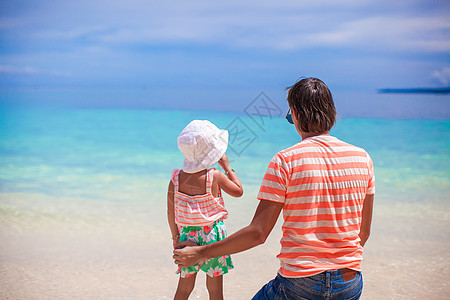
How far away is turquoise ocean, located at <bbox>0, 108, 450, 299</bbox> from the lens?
384cm

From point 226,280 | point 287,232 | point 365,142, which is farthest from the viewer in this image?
point 365,142

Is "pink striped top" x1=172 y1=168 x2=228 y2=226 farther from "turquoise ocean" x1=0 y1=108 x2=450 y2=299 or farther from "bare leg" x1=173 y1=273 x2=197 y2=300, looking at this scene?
"turquoise ocean" x1=0 y1=108 x2=450 y2=299

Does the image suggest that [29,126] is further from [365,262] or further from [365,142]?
[365,262]

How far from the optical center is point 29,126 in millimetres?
20703

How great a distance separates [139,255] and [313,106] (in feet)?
10.3

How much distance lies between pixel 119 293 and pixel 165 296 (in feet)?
1.23

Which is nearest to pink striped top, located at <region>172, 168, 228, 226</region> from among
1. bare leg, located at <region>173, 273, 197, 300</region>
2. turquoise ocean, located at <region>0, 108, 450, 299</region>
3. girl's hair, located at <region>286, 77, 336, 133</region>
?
bare leg, located at <region>173, 273, 197, 300</region>

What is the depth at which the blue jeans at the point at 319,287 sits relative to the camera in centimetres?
157

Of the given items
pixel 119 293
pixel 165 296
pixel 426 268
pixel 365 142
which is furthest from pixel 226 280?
pixel 365 142

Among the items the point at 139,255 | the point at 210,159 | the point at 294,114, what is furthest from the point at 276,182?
the point at 139,255

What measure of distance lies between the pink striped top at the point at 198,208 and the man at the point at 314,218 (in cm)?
80

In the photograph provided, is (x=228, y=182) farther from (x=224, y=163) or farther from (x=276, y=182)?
(x=276, y=182)

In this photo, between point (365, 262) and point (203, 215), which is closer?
point (203, 215)

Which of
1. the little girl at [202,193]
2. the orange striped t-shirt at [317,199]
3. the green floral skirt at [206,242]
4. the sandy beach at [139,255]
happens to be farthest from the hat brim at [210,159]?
the sandy beach at [139,255]
